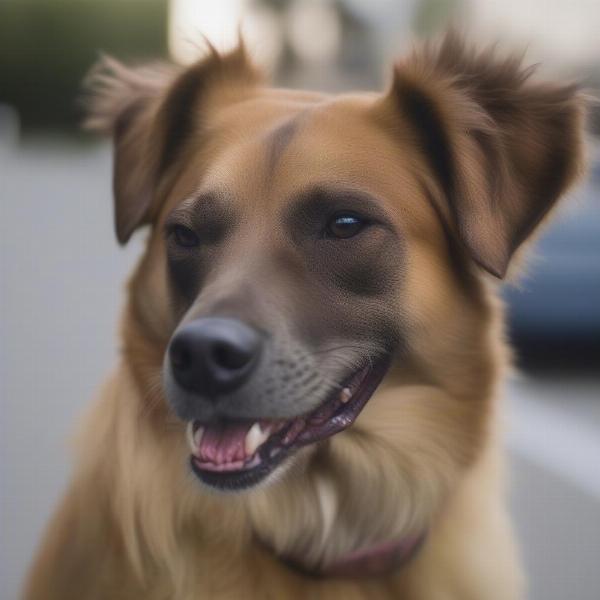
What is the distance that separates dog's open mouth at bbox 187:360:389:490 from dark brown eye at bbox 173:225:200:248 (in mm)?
482

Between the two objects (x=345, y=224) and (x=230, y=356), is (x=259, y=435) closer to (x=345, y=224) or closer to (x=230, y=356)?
(x=230, y=356)

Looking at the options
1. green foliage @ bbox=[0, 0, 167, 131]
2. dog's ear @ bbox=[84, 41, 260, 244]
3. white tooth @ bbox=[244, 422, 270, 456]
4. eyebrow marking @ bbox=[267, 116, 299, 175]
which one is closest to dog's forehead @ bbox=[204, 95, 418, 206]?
eyebrow marking @ bbox=[267, 116, 299, 175]

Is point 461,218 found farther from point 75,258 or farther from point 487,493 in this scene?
point 75,258

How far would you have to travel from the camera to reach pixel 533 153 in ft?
8.55

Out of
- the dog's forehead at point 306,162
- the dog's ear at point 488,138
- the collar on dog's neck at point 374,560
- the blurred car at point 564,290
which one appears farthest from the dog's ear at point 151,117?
the blurred car at point 564,290

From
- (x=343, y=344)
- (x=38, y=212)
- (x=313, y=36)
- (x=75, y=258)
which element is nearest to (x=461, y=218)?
(x=343, y=344)

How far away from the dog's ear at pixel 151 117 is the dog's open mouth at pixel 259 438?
705 millimetres

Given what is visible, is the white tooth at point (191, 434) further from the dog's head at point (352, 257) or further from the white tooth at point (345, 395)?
the white tooth at point (345, 395)

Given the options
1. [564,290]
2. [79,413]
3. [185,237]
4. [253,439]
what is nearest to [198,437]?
[253,439]

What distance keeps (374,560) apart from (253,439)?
504 millimetres

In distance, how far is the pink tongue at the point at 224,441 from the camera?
2.41m

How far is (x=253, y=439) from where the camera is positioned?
243 cm

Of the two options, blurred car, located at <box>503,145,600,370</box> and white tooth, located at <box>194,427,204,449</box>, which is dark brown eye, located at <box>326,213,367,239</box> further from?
blurred car, located at <box>503,145,600,370</box>

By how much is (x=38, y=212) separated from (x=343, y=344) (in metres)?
14.8
